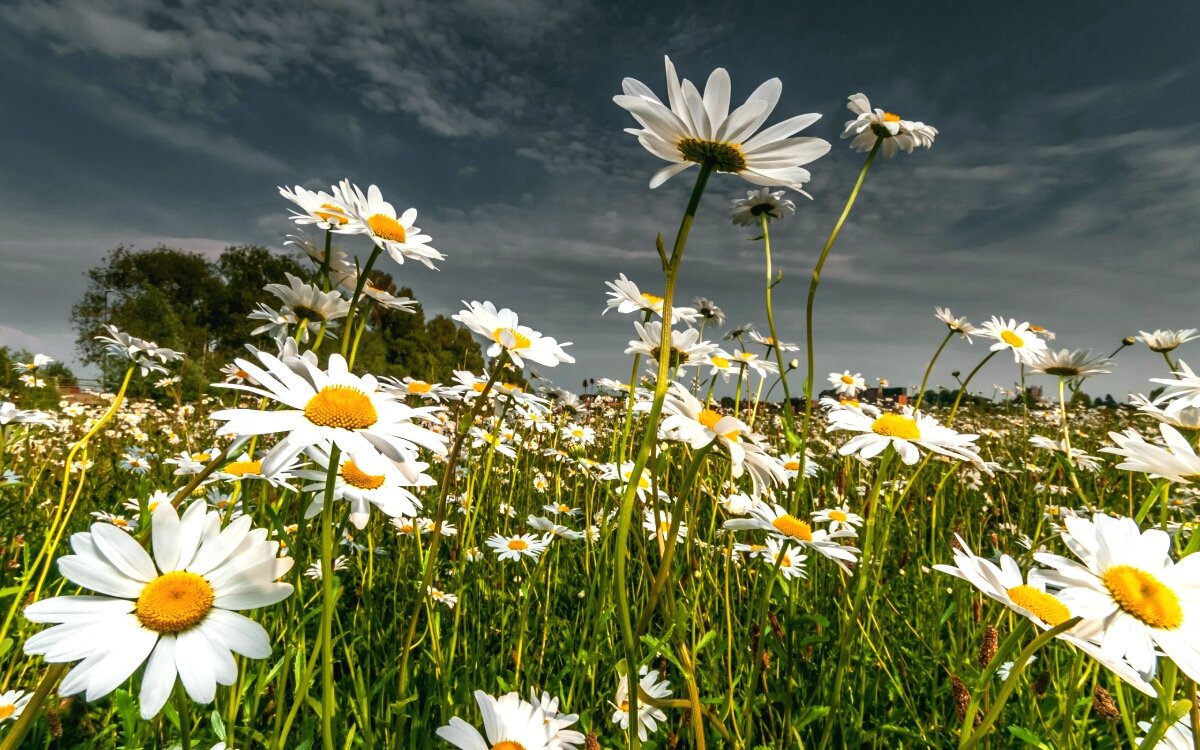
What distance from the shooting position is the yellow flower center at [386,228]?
1458 millimetres

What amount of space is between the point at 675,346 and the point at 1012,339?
178cm

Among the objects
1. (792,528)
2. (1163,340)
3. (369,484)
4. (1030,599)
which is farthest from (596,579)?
(1163,340)

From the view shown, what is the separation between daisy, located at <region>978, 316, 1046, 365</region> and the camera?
2.52 m

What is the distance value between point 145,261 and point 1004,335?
141ft

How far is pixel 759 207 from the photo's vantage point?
9.04 feet

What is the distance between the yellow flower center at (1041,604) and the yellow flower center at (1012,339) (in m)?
1.67

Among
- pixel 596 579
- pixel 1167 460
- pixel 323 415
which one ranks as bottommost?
Result: pixel 596 579

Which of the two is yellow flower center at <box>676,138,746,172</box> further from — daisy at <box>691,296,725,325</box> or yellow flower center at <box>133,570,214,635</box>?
daisy at <box>691,296,725,325</box>

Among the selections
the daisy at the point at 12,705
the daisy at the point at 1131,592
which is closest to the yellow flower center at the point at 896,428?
the daisy at the point at 1131,592

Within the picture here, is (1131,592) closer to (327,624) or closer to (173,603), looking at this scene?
(327,624)

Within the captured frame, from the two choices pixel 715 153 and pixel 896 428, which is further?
pixel 896 428

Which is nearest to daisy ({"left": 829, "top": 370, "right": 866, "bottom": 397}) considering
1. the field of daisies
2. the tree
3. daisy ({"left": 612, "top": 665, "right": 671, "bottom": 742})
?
the field of daisies

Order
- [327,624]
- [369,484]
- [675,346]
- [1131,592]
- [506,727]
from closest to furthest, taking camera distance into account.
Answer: [327,624] → [1131,592] → [506,727] → [369,484] → [675,346]

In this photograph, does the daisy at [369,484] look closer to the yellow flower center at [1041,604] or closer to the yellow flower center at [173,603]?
the yellow flower center at [173,603]
